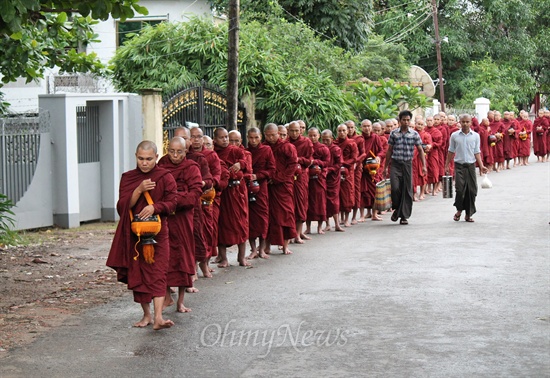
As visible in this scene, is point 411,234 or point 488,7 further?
point 488,7

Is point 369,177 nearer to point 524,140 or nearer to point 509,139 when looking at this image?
point 509,139

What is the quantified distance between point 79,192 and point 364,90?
38.2ft

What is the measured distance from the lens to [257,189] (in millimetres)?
12508

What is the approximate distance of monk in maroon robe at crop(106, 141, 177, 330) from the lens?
841cm

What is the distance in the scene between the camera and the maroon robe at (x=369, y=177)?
17344mm

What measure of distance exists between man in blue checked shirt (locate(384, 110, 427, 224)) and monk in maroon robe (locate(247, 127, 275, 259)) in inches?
167

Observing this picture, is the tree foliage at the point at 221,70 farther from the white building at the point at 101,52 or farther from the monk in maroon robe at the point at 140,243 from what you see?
the monk in maroon robe at the point at 140,243

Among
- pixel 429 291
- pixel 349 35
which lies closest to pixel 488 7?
pixel 349 35

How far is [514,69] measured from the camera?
45.2m

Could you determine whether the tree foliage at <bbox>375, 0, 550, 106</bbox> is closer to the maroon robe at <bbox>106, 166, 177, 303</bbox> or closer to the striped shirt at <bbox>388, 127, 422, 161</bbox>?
the striped shirt at <bbox>388, 127, 422, 161</bbox>

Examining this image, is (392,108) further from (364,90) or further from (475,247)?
(475,247)

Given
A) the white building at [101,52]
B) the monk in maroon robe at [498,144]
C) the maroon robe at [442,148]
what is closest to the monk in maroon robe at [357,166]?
the maroon robe at [442,148]

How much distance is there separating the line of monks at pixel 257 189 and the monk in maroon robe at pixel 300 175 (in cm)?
1

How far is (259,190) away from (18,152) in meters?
4.41
